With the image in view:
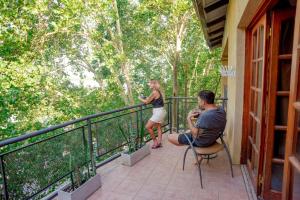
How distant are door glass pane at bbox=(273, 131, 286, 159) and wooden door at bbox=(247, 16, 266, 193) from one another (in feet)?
0.42

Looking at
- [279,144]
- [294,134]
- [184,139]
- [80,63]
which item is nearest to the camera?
[294,134]

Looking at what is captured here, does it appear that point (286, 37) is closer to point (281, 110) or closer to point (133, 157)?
point (281, 110)

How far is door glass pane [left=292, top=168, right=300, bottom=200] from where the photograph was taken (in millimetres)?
1159

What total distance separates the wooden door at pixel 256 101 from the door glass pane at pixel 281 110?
144mm

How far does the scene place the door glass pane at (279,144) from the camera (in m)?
2.04

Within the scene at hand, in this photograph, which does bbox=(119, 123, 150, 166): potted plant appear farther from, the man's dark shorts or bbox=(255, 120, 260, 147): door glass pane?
bbox=(255, 120, 260, 147): door glass pane

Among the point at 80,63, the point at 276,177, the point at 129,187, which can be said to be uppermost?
the point at 80,63

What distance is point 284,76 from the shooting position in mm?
1985

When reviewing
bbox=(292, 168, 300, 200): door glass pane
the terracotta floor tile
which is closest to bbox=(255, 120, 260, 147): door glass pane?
bbox=(292, 168, 300, 200): door glass pane

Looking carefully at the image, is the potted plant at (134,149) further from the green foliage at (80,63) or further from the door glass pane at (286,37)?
the door glass pane at (286,37)

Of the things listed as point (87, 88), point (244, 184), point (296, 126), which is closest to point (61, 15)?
point (87, 88)

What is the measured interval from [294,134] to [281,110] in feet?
3.17

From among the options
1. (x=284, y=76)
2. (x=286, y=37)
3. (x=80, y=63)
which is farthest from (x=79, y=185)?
(x=80, y=63)

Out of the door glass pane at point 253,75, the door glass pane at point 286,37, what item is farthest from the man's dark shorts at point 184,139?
the door glass pane at point 286,37
